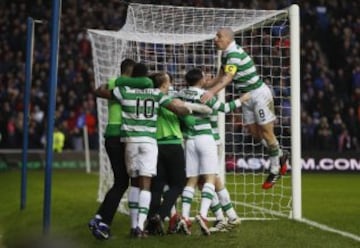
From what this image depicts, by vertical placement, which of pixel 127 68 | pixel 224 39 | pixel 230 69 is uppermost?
pixel 224 39

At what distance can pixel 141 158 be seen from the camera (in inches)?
302

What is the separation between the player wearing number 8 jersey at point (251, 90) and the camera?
8812 mm

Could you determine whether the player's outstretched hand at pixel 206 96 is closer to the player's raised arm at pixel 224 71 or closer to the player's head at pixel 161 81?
the player's raised arm at pixel 224 71

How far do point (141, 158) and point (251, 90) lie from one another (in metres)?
2.36

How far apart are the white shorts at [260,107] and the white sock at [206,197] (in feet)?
5.38

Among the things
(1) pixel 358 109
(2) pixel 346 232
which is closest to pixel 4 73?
(1) pixel 358 109

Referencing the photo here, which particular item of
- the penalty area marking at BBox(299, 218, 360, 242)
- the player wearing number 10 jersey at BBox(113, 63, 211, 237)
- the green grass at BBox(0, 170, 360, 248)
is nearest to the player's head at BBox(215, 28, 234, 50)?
the player wearing number 10 jersey at BBox(113, 63, 211, 237)

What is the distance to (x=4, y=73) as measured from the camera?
1096 inches

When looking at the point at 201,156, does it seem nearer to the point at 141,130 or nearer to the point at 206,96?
the point at 206,96

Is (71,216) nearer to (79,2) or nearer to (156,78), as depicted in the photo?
(156,78)

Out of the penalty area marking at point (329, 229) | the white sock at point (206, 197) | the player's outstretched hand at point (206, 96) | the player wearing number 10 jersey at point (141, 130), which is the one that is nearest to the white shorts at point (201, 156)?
the white sock at point (206, 197)

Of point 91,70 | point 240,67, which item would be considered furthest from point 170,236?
point 91,70

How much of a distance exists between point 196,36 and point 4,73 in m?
17.8

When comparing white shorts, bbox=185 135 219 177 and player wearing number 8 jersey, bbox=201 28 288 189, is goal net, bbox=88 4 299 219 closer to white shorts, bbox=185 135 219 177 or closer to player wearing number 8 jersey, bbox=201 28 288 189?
player wearing number 8 jersey, bbox=201 28 288 189
